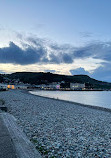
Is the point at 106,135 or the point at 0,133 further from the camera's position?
the point at 106,135

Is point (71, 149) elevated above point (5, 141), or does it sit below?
below

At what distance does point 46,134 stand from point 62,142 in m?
1.54

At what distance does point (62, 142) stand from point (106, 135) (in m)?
3.56

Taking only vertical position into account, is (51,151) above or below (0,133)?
below

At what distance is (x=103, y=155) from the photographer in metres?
6.41

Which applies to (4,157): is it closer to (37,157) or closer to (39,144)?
(37,157)

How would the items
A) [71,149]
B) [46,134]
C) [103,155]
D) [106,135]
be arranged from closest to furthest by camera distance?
[103,155]
[71,149]
[46,134]
[106,135]

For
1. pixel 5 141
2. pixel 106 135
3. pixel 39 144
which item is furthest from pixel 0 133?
pixel 106 135

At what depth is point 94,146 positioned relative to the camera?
7406mm

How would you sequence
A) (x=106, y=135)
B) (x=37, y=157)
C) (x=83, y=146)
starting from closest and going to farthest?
(x=37, y=157), (x=83, y=146), (x=106, y=135)

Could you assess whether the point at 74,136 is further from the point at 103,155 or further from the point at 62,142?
the point at 103,155

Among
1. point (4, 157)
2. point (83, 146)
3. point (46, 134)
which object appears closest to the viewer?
point (4, 157)

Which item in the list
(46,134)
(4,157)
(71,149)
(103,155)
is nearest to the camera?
(4,157)

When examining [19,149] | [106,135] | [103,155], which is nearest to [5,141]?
[19,149]
